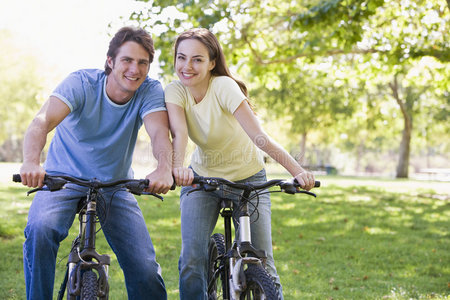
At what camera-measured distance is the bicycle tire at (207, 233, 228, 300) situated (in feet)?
11.7

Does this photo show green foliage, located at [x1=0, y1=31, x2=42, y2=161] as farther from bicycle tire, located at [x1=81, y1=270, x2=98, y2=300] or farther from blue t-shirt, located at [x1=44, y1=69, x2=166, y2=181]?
bicycle tire, located at [x1=81, y1=270, x2=98, y2=300]

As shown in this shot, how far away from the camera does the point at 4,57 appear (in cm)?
3566


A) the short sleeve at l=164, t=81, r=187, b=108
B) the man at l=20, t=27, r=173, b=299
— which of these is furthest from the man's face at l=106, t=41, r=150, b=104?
the short sleeve at l=164, t=81, r=187, b=108

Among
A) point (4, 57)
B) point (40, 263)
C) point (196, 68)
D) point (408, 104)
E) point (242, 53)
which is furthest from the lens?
point (4, 57)

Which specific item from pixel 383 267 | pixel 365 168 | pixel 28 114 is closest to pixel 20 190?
pixel 383 267

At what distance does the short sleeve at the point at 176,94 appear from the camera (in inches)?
138

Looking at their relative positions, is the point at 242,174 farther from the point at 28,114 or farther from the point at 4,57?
the point at 28,114

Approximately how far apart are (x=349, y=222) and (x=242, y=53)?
17.3ft

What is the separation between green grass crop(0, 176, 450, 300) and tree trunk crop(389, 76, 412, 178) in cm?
1338

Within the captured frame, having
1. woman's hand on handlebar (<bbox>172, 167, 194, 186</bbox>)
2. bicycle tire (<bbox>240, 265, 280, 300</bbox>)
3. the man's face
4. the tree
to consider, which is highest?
the tree

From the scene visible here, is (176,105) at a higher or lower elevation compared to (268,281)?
higher

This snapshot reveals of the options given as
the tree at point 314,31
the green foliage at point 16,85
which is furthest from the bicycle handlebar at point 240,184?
the green foliage at point 16,85

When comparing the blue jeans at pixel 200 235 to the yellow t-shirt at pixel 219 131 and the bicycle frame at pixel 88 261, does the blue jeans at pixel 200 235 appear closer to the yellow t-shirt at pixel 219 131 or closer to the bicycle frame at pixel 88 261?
the yellow t-shirt at pixel 219 131

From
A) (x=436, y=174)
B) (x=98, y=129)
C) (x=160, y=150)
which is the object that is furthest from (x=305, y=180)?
(x=436, y=174)
